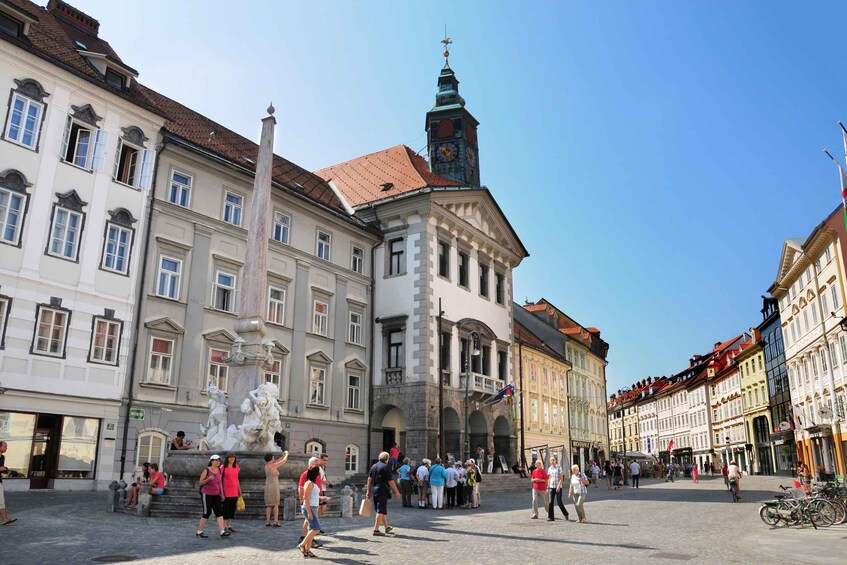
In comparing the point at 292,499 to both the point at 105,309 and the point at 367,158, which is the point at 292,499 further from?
the point at 367,158

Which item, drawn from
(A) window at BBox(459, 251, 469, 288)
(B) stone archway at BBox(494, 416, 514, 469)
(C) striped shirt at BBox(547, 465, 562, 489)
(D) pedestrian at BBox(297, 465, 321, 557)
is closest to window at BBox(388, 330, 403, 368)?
(A) window at BBox(459, 251, 469, 288)

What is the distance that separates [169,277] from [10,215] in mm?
5800

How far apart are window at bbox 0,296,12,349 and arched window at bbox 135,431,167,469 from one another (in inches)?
214

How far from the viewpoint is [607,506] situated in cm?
2433

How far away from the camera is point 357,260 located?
35281 mm

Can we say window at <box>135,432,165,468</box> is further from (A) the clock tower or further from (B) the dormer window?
(A) the clock tower

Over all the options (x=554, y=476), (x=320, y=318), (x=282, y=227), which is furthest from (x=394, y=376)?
(x=554, y=476)

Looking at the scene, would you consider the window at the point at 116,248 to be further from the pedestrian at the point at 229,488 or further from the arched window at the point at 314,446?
the pedestrian at the point at 229,488

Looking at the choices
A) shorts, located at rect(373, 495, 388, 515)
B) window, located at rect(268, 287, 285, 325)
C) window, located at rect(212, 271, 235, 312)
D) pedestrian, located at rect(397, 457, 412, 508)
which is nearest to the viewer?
shorts, located at rect(373, 495, 388, 515)

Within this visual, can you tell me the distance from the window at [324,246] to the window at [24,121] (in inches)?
527

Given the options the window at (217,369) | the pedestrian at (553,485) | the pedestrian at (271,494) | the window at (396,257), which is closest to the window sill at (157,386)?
the window at (217,369)

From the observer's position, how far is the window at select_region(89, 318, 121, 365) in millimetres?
22375

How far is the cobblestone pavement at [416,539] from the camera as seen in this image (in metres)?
10.7

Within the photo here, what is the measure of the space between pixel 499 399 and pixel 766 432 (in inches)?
1628
